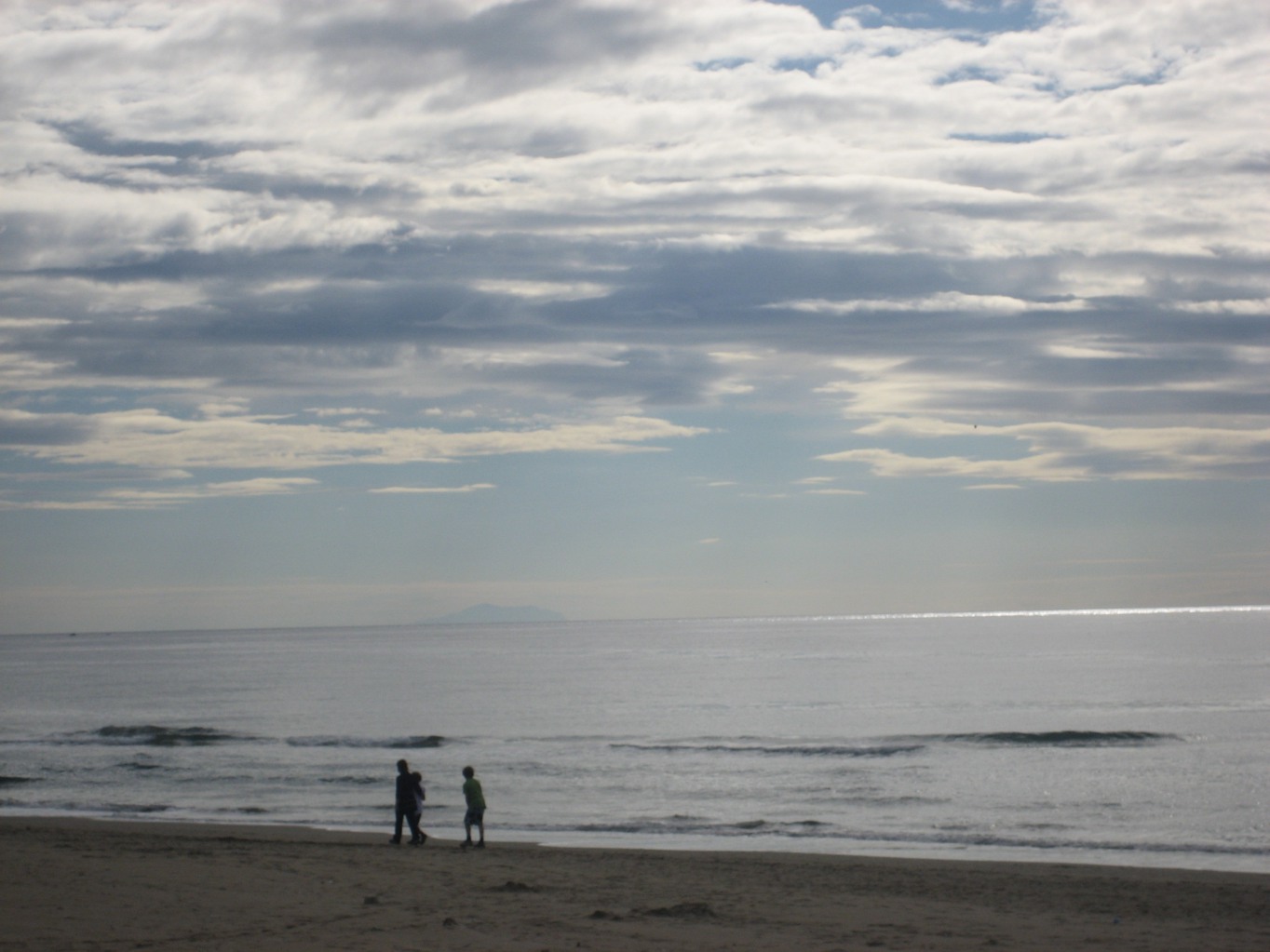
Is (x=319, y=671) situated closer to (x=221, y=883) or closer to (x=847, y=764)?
(x=847, y=764)

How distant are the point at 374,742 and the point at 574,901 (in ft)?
120

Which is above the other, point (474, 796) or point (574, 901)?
point (474, 796)

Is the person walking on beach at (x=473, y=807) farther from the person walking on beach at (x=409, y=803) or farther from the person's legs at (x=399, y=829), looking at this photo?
the person's legs at (x=399, y=829)

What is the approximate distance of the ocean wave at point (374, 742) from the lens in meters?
50.2

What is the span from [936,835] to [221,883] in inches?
631

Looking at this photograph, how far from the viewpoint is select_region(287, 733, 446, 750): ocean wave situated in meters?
50.2

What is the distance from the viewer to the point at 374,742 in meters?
52.0

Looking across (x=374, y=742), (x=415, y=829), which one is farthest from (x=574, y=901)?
(x=374, y=742)

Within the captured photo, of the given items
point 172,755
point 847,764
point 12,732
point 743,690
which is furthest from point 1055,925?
point 743,690

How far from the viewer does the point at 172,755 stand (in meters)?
47.3

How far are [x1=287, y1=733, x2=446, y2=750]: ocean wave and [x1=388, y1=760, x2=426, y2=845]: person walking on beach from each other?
25.6m

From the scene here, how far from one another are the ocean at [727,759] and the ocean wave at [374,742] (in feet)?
0.71

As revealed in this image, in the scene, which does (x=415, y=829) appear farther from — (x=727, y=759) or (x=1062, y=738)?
(x=1062, y=738)

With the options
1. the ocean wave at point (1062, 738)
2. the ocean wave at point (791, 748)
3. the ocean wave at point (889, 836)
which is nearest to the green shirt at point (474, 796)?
the ocean wave at point (889, 836)
